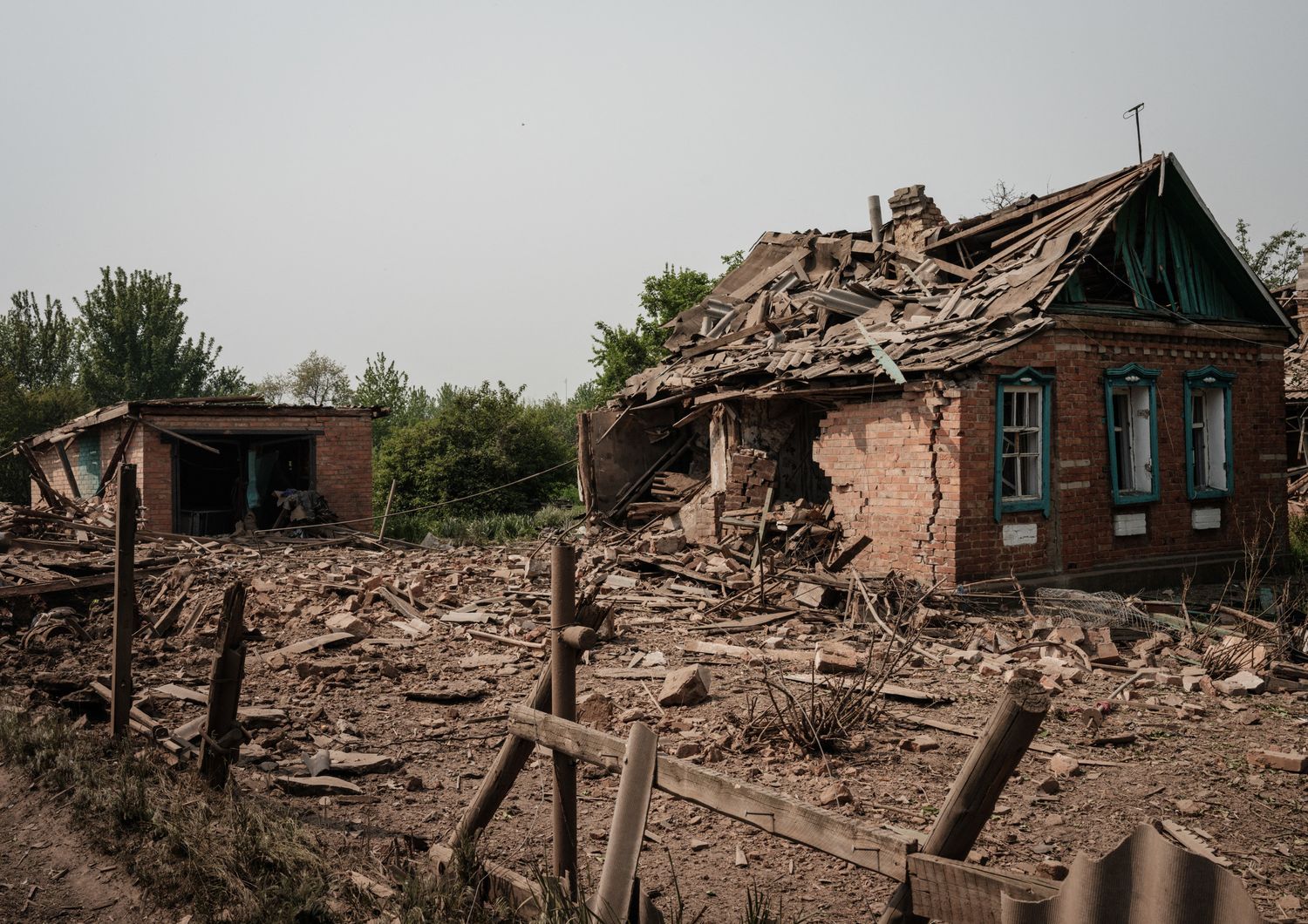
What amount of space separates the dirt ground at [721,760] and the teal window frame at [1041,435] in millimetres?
1995

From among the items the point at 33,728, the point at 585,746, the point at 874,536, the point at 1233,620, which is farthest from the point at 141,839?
the point at 1233,620

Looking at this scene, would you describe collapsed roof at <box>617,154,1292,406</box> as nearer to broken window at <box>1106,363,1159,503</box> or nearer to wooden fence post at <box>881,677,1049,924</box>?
broken window at <box>1106,363,1159,503</box>

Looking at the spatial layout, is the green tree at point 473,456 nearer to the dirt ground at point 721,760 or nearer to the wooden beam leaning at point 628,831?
the dirt ground at point 721,760

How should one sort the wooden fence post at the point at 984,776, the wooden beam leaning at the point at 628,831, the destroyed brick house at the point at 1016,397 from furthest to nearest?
the destroyed brick house at the point at 1016,397 < the wooden beam leaning at the point at 628,831 < the wooden fence post at the point at 984,776

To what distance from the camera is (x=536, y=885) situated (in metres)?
4.55

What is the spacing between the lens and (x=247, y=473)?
24359mm

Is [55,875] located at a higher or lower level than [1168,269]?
lower

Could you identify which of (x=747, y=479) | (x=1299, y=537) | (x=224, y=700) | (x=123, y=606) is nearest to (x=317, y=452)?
(x=747, y=479)

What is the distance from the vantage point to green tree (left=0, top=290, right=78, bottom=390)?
5212cm

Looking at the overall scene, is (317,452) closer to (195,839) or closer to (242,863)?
(195,839)

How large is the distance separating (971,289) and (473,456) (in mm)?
17098

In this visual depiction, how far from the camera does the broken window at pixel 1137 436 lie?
14.5 m

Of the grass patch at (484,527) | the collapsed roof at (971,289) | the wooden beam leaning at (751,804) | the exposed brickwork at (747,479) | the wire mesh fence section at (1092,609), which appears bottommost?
the wire mesh fence section at (1092,609)

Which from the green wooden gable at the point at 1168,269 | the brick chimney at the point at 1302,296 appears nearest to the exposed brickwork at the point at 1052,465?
the green wooden gable at the point at 1168,269
